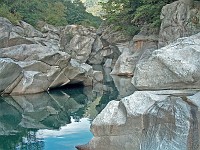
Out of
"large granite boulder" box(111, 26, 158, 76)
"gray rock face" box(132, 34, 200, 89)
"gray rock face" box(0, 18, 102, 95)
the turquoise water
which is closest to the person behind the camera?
"gray rock face" box(132, 34, 200, 89)

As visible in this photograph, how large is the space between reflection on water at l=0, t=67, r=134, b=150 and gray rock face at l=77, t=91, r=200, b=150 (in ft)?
7.41

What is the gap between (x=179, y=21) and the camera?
67.2 ft

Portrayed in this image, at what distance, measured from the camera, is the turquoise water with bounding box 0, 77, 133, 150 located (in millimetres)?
10188

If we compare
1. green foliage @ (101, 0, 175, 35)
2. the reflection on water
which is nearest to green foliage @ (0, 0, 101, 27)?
green foliage @ (101, 0, 175, 35)

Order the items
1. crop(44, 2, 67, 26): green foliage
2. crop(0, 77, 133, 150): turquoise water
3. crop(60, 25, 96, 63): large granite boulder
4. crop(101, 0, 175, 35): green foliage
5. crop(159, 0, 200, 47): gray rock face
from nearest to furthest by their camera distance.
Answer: crop(0, 77, 133, 150): turquoise water
crop(159, 0, 200, 47): gray rock face
crop(101, 0, 175, 35): green foliage
crop(60, 25, 96, 63): large granite boulder
crop(44, 2, 67, 26): green foliage

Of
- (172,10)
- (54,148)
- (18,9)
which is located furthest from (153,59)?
(18,9)

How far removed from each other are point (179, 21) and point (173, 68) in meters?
14.3

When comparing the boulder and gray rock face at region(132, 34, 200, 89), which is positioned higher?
the boulder

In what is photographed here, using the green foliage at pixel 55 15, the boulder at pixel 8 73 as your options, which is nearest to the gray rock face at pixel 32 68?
the boulder at pixel 8 73

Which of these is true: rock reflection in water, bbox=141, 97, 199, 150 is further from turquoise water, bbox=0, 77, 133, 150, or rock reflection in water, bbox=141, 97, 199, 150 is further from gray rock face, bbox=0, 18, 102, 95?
gray rock face, bbox=0, 18, 102, 95

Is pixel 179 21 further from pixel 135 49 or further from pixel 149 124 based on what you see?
pixel 149 124

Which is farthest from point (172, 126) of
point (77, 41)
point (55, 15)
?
point (55, 15)

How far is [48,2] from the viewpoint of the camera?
58.8 meters

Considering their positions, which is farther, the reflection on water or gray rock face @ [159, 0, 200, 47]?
gray rock face @ [159, 0, 200, 47]
